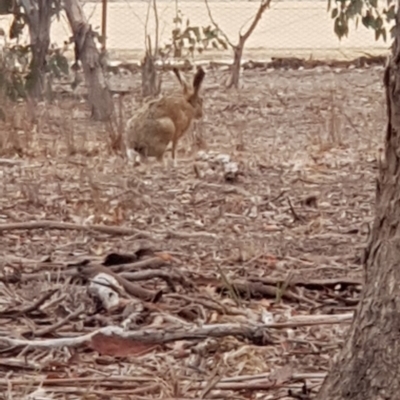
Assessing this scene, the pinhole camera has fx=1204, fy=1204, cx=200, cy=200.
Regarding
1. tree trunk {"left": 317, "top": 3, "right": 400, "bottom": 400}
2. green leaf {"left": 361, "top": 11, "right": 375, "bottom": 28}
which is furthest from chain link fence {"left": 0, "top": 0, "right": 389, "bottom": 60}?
tree trunk {"left": 317, "top": 3, "right": 400, "bottom": 400}

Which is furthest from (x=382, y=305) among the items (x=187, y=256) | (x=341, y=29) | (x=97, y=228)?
(x=341, y=29)

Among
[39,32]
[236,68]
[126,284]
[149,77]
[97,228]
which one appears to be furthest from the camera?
[236,68]

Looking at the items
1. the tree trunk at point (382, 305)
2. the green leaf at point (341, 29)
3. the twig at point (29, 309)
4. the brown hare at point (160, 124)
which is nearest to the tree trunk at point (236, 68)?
the green leaf at point (341, 29)

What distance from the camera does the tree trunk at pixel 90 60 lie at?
10.1 meters

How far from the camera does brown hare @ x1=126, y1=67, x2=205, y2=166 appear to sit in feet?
27.2

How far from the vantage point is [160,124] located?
854 centimetres

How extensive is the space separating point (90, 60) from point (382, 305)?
25.5 ft

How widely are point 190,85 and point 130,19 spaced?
28.2 ft

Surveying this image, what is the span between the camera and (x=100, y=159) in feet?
26.9

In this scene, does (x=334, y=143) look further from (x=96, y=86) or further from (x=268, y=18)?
(x=268, y=18)

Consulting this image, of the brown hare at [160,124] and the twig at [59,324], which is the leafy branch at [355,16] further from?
the twig at [59,324]

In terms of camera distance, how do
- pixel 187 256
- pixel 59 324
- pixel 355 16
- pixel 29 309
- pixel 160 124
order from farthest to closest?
pixel 355 16, pixel 160 124, pixel 187 256, pixel 29 309, pixel 59 324

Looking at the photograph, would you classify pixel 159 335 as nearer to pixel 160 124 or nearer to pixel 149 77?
pixel 160 124

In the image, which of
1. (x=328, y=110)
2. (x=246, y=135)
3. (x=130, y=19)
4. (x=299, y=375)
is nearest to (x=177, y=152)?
(x=246, y=135)
